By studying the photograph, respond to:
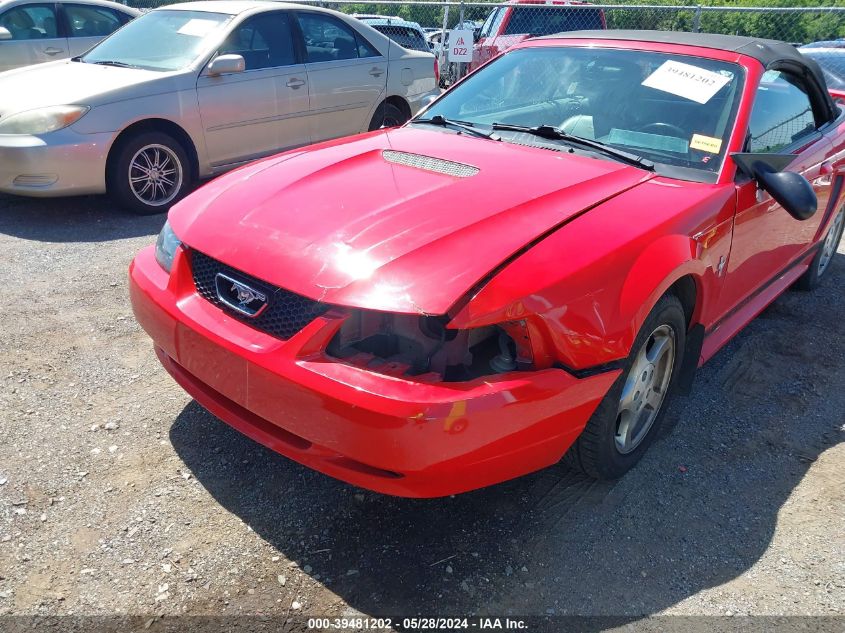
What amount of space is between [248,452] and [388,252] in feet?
3.69

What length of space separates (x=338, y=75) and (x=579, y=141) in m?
4.25

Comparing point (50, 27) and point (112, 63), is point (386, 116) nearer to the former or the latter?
point (112, 63)

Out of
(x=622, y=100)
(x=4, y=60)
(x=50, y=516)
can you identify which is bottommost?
(x=50, y=516)

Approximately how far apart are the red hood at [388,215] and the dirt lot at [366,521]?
877 mm

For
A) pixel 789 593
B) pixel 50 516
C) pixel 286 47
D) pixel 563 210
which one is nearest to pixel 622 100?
pixel 563 210

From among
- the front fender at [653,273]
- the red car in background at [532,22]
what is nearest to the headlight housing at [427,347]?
the front fender at [653,273]

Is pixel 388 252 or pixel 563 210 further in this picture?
pixel 563 210

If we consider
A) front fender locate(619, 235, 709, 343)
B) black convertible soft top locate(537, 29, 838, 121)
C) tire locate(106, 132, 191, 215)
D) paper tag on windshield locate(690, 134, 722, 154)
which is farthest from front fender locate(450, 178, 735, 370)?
tire locate(106, 132, 191, 215)

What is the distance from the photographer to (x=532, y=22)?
12.5m

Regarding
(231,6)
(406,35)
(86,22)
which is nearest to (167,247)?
(231,6)

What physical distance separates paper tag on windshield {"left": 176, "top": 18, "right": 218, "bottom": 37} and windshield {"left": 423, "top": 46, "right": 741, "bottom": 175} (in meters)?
3.36

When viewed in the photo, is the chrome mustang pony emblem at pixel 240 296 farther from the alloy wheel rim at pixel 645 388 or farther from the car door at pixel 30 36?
the car door at pixel 30 36

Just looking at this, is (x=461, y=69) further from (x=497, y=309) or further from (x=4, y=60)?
(x=497, y=309)

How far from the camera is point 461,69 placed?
11.4m
